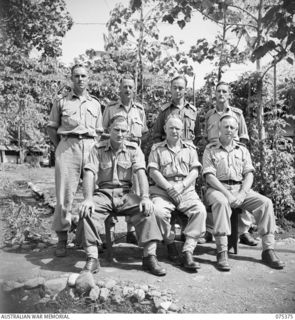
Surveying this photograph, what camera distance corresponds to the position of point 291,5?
2.90 meters

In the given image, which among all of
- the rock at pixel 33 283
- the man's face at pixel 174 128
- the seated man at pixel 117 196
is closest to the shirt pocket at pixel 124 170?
the seated man at pixel 117 196

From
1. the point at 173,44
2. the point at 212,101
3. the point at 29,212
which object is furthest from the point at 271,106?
the point at 29,212

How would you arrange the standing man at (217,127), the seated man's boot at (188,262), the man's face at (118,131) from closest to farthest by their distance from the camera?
the seated man's boot at (188,262)
the man's face at (118,131)
the standing man at (217,127)

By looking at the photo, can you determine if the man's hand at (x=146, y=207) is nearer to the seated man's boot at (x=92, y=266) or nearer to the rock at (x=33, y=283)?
the seated man's boot at (x=92, y=266)

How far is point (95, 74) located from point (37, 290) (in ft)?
18.4

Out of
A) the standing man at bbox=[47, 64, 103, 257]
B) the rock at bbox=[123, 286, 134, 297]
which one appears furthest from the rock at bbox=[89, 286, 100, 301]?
the standing man at bbox=[47, 64, 103, 257]

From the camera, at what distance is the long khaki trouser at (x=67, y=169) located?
461cm

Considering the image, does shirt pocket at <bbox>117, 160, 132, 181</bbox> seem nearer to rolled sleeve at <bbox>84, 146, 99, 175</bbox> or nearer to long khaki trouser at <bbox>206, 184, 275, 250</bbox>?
rolled sleeve at <bbox>84, 146, 99, 175</bbox>

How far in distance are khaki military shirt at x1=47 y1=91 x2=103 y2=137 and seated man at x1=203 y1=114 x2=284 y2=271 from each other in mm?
1516

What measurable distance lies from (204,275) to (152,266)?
21.8 inches

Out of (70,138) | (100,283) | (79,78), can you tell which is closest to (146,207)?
(100,283)

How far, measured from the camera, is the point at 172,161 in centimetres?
466

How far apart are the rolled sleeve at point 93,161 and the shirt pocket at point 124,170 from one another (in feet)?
0.89

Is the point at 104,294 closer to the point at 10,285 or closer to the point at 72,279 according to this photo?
the point at 72,279
